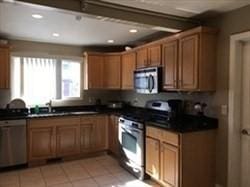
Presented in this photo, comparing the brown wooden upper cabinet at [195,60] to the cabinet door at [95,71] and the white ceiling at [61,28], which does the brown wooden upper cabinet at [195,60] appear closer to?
the white ceiling at [61,28]

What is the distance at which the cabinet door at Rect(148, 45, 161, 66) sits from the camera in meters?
3.82

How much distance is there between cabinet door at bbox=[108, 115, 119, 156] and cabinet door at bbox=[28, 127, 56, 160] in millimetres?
1187

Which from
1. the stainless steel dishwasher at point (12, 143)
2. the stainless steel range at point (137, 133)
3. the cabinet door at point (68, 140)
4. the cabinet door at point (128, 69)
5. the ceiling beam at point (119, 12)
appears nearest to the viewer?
the ceiling beam at point (119, 12)

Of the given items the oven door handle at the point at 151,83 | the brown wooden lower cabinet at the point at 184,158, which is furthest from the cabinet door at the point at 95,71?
the brown wooden lower cabinet at the point at 184,158

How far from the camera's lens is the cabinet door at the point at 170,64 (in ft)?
11.4

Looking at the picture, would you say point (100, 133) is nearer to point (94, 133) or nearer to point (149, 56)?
point (94, 133)

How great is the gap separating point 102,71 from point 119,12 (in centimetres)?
260

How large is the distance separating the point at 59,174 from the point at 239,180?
284 centimetres

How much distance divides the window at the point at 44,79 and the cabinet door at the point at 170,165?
303 centimetres

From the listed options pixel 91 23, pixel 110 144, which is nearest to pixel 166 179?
pixel 110 144

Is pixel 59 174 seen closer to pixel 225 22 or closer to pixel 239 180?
pixel 239 180

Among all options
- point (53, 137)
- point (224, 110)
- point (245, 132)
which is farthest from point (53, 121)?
point (245, 132)

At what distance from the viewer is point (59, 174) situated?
12.8ft

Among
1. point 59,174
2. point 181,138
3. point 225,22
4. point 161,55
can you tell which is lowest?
point 59,174
